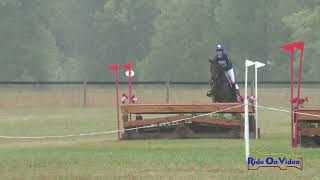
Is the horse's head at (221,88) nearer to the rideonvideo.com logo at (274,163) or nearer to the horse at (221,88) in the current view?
the horse at (221,88)

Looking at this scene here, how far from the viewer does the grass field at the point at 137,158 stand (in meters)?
10.6

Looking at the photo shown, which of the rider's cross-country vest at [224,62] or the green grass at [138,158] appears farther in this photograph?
the rider's cross-country vest at [224,62]

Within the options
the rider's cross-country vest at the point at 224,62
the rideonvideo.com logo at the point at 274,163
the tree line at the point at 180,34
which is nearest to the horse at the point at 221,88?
the rider's cross-country vest at the point at 224,62

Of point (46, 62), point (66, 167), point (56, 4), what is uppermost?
point (56, 4)

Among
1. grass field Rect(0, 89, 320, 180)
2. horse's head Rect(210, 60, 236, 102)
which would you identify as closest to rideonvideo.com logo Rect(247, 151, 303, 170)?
grass field Rect(0, 89, 320, 180)

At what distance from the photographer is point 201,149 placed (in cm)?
1478

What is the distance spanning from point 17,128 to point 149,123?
6.04m

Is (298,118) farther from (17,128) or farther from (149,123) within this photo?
(17,128)

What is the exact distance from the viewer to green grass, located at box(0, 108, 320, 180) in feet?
34.7

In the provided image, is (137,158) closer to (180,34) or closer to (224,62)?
(224,62)

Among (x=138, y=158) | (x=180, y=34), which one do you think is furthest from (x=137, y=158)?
(x=180, y=34)

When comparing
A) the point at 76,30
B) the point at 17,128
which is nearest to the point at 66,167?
the point at 17,128

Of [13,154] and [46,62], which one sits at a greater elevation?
[46,62]

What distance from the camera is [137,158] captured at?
12.8 metres
